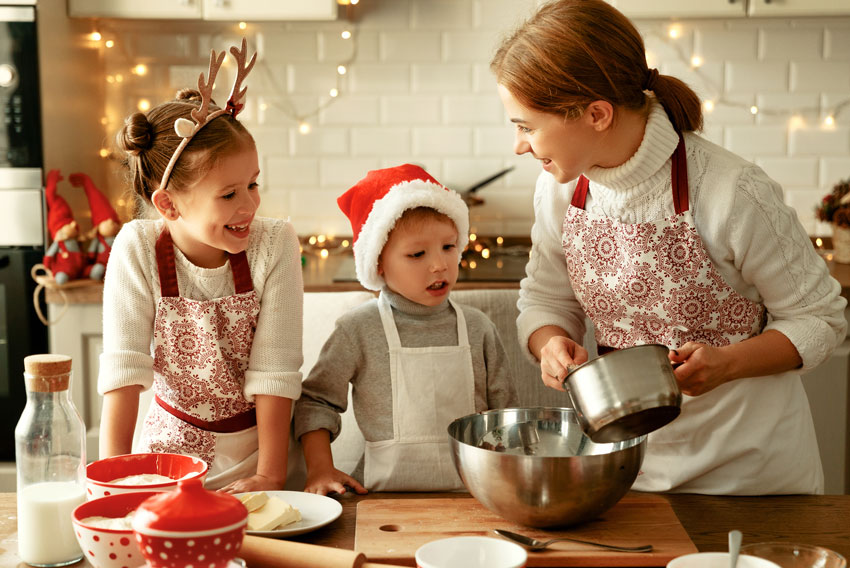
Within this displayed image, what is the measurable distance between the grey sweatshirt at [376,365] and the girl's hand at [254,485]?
124mm

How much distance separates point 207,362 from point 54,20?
1858mm

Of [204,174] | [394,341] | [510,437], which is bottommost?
[510,437]

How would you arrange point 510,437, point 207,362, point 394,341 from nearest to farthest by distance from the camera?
point 510,437 → point 207,362 → point 394,341

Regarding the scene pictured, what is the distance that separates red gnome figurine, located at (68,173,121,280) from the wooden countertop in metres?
1.50

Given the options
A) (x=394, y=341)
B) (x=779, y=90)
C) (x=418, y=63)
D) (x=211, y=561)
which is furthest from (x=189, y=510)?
(x=779, y=90)

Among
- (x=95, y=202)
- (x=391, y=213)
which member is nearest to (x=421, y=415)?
(x=391, y=213)

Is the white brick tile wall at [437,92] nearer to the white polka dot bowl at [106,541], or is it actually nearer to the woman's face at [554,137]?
the woman's face at [554,137]

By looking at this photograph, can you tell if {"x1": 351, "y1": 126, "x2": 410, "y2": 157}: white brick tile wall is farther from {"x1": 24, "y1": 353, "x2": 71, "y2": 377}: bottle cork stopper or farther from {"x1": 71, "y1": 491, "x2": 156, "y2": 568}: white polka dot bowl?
{"x1": 71, "y1": 491, "x2": 156, "y2": 568}: white polka dot bowl

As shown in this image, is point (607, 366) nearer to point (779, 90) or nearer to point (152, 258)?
point (152, 258)

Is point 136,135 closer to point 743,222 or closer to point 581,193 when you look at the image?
point 581,193

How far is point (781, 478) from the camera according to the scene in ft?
4.90

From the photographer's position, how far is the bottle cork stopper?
103 centimetres

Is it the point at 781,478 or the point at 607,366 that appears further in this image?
the point at 781,478

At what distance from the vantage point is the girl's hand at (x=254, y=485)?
1.30 meters
